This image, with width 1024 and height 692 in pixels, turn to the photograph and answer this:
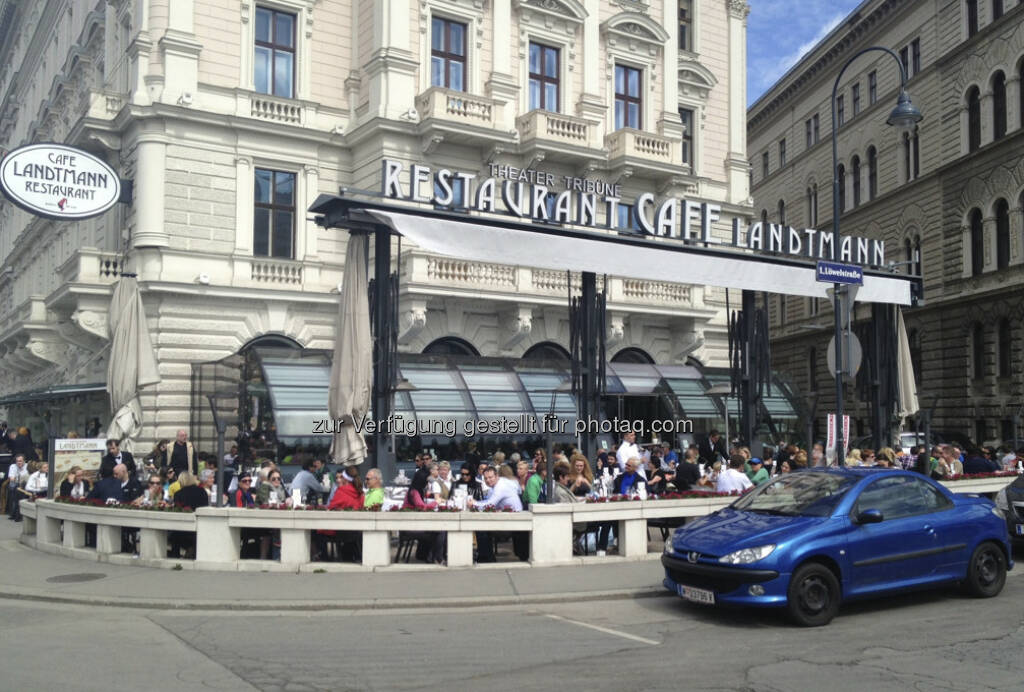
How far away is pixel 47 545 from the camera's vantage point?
15281 millimetres

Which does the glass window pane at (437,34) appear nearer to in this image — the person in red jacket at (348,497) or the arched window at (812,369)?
the person in red jacket at (348,497)

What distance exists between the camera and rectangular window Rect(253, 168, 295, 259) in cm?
2725

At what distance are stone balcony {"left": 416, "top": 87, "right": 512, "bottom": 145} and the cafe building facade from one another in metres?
0.07

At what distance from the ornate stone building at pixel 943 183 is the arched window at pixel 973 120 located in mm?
80

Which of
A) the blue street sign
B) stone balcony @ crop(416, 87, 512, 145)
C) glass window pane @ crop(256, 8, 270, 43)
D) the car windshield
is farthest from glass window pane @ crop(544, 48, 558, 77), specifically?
the car windshield

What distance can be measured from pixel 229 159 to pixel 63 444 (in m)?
11.5

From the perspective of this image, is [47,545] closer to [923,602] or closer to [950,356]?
[923,602]

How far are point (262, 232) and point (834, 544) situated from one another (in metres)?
20.8

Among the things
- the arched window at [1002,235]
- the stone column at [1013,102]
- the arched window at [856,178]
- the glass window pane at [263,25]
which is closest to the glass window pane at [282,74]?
the glass window pane at [263,25]

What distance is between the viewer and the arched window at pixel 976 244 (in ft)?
136

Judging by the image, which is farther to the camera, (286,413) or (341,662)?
(286,413)

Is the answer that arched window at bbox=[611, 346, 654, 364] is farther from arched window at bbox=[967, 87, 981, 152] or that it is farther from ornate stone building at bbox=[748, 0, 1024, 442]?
Answer: arched window at bbox=[967, 87, 981, 152]

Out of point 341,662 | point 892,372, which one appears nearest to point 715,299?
point 892,372

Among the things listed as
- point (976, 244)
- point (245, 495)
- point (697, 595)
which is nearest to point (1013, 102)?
point (976, 244)
